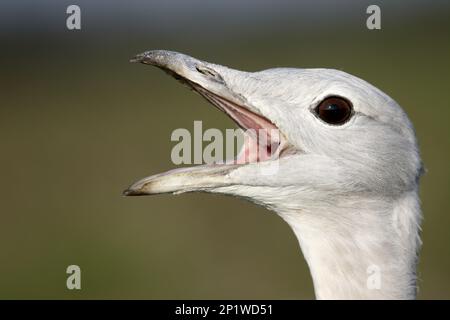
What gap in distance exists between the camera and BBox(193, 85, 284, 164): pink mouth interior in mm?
4914

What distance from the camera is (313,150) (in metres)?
4.80

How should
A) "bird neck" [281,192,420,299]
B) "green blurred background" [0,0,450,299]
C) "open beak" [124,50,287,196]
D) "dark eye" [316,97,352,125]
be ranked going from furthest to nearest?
"green blurred background" [0,0,450,299] → "open beak" [124,50,287,196] → "dark eye" [316,97,352,125] → "bird neck" [281,192,420,299]

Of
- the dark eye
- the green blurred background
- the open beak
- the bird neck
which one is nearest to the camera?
the bird neck

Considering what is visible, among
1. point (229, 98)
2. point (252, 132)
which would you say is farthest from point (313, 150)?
point (229, 98)

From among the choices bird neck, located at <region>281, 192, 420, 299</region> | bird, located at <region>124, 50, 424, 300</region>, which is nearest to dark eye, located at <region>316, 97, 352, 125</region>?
bird, located at <region>124, 50, 424, 300</region>

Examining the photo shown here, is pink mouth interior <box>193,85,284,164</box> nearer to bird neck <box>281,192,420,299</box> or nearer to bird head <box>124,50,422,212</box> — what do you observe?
bird head <box>124,50,422,212</box>

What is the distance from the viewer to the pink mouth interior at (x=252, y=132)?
4.91m

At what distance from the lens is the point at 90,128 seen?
20969 mm

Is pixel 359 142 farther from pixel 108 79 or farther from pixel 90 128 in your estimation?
pixel 108 79

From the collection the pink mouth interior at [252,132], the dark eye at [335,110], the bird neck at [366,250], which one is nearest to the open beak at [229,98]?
the pink mouth interior at [252,132]

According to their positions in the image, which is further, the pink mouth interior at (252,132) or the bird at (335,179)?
the pink mouth interior at (252,132)

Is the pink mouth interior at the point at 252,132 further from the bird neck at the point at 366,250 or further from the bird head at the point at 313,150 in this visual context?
the bird neck at the point at 366,250
